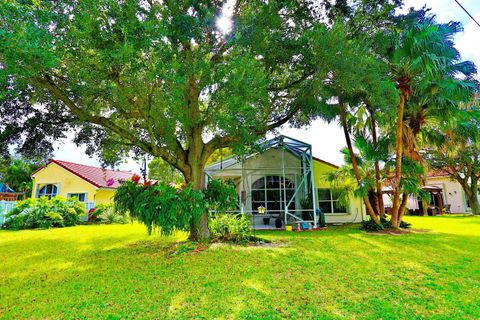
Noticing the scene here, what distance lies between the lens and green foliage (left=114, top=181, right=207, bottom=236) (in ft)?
23.9

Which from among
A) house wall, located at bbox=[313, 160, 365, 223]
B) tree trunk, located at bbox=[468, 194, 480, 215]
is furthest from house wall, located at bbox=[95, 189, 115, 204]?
tree trunk, located at bbox=[468, 194, 480, 215]

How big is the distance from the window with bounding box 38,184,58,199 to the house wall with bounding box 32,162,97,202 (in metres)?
0.35

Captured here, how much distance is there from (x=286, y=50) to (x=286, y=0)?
1.36m

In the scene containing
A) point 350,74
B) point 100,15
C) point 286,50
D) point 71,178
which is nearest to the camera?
point 100,15

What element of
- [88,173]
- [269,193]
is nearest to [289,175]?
[269,193]

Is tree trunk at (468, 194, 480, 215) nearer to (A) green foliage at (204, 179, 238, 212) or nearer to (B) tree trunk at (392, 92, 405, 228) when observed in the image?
(B) tree trunk at (392, 92, 405, 228)

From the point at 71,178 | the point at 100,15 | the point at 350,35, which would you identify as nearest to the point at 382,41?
the point at 350,35

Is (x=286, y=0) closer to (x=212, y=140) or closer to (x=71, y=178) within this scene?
(x=212, y=140)

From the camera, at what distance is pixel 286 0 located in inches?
304

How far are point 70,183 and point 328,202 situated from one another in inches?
795

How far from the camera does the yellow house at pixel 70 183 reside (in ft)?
70.2

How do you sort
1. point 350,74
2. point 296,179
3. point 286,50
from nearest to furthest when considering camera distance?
point 350,74 → point 286,50 → point 296,179

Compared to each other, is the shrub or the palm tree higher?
the palm tree

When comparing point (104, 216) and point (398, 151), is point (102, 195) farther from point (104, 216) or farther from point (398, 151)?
point (398, 151)
